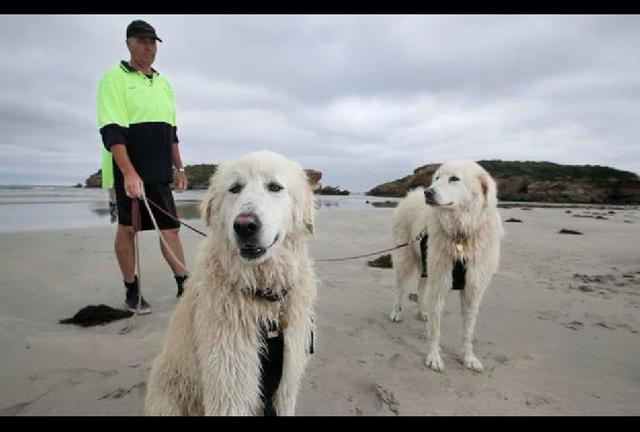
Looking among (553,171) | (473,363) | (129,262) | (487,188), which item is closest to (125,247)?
(129,262)

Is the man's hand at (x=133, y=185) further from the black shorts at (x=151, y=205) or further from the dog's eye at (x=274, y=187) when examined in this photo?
the dog's eye at (x=274, y=187)

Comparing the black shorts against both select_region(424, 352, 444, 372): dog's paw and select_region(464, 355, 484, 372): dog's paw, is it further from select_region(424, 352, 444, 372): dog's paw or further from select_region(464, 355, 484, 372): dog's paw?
select_region(464, 355, 484, 372): dog's paw

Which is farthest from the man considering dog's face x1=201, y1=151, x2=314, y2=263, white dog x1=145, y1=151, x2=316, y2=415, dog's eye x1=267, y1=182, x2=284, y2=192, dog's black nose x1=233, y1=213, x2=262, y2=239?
dog's black nose x1=233, y1=213, x2=262, y2=239

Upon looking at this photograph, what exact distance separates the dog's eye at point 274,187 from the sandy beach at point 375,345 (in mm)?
1709

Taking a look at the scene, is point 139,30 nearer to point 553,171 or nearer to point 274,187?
point 274,187

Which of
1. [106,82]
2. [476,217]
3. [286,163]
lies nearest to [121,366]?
[286,163]

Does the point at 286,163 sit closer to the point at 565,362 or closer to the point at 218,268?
the point at 218,268

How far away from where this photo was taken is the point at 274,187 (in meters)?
2.19

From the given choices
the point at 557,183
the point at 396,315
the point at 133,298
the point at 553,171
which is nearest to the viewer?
the point at 133,298

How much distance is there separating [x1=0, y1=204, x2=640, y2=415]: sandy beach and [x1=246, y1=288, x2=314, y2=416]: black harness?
0.73 metres

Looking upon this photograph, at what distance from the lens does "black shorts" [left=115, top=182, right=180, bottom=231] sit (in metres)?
3.73

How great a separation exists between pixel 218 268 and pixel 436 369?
2.40 meters

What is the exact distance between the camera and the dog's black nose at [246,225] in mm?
1871

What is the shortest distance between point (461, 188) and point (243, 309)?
8.76 ft
